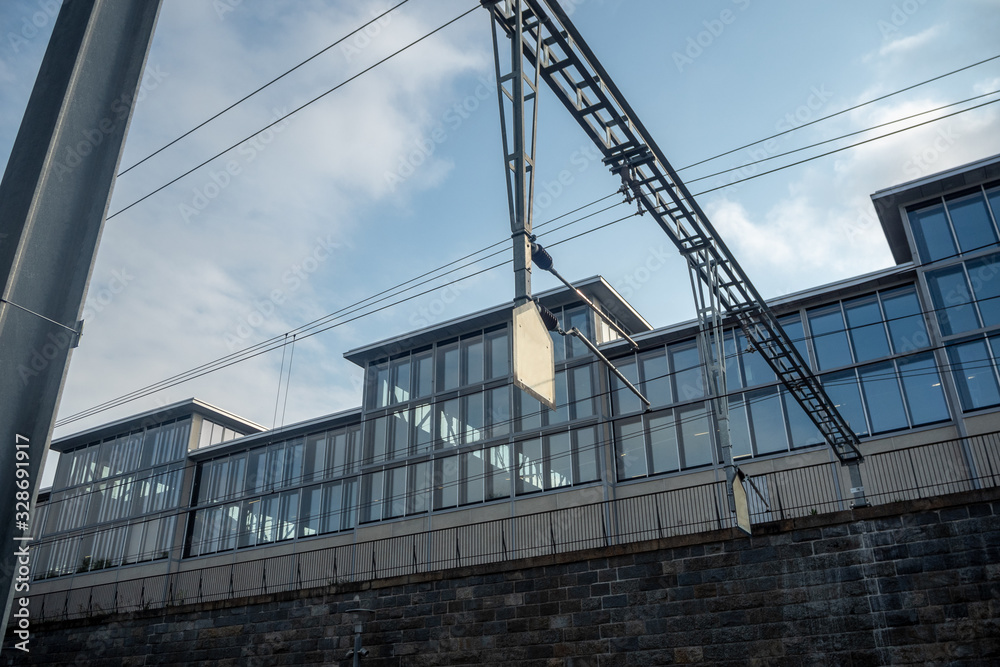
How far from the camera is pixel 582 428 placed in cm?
3083

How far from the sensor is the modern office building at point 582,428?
83.7 feet

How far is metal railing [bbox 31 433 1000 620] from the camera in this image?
75.9ft

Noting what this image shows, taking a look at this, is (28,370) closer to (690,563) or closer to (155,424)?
(690,563)

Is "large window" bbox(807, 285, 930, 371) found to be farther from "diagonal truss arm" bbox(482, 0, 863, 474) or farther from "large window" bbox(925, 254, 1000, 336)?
"diagonal truss arm" bbox(482, 0, 863, 474)

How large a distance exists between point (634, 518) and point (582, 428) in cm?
433

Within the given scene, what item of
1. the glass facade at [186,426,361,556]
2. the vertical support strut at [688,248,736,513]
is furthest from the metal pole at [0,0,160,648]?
the glass facade at [186,426,361,556]

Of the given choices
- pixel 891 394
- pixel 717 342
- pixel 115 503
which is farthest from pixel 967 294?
pixel 115 503

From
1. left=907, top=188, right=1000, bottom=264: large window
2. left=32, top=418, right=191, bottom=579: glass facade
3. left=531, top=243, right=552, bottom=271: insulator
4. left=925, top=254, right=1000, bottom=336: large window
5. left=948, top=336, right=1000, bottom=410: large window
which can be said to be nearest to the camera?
left=531, top=243, right=552, bottom=271: insulator

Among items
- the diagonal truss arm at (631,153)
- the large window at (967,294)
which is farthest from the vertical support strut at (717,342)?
the large window at (967,294)

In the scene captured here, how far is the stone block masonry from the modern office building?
183 cm

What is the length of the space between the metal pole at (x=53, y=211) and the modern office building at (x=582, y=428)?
50.7ft

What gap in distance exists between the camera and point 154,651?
25.8 metres

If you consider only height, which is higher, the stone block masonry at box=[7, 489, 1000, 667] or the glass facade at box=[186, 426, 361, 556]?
the glass facade at box=[186, 426, 361, 556]

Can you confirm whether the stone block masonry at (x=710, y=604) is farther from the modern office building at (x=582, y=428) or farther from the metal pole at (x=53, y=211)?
the metal pole at (x=53, y=211)
